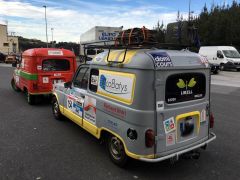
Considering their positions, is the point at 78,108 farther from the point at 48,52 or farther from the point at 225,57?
the point at 225,57

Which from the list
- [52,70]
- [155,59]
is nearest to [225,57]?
[52,70]

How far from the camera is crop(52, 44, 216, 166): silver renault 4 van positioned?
398 centimetres

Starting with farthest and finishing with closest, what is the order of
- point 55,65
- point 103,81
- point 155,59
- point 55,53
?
point 55,65 → point 55,53 → point 103,81 → point 155,59

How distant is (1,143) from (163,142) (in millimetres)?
3681

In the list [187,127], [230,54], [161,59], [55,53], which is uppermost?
[230,54]

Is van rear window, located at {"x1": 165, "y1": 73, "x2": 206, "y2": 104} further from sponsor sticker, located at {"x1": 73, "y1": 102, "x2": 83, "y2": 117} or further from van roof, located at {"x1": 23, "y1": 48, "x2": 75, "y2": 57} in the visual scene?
van roof, located at {"x1": 23, "y1": 48, "x2": 75, "y2": 57}

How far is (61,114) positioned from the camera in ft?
24.3

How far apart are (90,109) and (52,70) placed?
15.8ft

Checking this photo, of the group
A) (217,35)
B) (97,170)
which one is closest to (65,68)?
(97,170)

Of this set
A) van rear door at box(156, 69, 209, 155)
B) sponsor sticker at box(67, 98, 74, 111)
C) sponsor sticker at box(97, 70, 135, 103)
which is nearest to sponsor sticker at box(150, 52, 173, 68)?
van rear door at box(156, 69, 209, 155)

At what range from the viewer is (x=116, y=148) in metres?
4.64

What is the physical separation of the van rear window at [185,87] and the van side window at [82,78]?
6.79ft

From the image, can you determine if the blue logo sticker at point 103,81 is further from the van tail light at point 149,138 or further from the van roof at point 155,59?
the van tail light at point 149,138

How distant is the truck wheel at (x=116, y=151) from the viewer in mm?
4465
